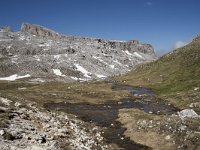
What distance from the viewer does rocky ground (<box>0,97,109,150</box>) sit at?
131 ft

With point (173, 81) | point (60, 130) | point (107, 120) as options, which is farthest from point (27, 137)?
point (173, 81)

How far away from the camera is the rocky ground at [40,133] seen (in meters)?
39.9

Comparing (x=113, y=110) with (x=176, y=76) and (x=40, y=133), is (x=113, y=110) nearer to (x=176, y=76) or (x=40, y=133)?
(x=40, y=133)

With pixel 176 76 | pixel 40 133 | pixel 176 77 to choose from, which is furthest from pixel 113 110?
pixel 176 76

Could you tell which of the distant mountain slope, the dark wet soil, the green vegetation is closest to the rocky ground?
the dark wet soil

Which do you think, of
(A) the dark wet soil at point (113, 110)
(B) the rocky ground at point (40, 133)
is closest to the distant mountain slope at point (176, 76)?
(A) the dark wet soil at point (113, 110)

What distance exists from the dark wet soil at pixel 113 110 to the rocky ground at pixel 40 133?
2755 millimetres

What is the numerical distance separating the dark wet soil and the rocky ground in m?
2.75

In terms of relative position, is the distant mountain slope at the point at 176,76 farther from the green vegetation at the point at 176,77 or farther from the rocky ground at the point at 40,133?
the rocky ground at the point at 40,133

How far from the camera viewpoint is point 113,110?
265 ft

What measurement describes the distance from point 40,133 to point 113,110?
3732cm

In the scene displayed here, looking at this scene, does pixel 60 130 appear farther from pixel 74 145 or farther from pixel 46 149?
pixel 46 149

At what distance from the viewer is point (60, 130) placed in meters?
48.9

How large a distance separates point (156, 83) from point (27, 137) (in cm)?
9799
